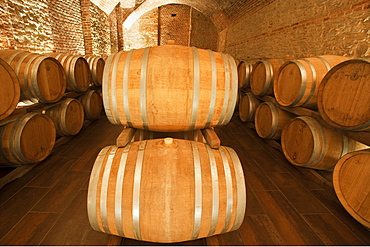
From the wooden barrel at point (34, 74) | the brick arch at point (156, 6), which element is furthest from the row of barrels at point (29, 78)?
the brick arch at point (156, 6)

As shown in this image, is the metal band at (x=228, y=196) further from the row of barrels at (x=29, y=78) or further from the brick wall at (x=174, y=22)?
the brick wall at (x=174, y=22)

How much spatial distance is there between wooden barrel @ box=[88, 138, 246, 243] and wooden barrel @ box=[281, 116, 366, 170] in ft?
5.69

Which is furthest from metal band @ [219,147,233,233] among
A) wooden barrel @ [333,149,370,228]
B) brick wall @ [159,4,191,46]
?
brick wall @ [159,4,191,46]

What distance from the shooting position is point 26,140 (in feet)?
8.31

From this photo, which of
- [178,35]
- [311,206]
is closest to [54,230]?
[311,206]

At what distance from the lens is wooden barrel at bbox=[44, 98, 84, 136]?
3451 mm

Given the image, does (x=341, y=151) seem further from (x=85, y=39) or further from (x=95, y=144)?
(x=85, y=39)

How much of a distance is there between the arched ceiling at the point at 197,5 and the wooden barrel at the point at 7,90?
7.19 meters

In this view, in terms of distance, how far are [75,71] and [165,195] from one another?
12.2 feet

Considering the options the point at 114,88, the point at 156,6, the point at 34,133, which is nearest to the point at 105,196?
the point at 114,88

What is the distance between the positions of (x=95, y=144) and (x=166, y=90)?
2.82 metres

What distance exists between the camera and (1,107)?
212cm

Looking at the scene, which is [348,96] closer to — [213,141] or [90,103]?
[213,141]

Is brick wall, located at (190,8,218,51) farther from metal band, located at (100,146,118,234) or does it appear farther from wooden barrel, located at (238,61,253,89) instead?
metal band, located at (100,146,118,234)
